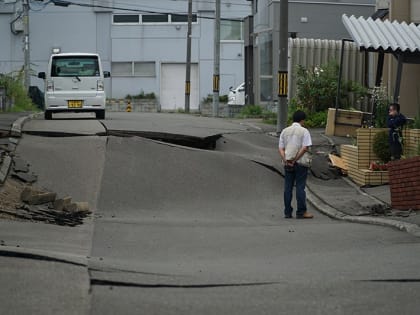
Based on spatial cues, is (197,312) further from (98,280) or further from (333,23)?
(333,23)

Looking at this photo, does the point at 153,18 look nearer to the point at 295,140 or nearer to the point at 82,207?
the point at 295,140

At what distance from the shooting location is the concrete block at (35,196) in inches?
490

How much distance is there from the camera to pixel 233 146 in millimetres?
19297

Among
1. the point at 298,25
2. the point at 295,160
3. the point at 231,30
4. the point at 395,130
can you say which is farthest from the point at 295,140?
the point at 231,30

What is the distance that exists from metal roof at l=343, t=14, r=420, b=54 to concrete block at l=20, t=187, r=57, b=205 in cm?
689

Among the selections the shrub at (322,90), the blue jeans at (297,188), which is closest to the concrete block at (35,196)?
the blue jeans at (297,188)

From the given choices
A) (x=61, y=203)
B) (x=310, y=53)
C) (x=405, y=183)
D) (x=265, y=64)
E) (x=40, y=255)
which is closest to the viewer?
(x=40, y=255)

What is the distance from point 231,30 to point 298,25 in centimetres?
2238

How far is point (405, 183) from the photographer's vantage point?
42.0ft

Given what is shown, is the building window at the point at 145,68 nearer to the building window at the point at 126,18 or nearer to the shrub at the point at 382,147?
the building window at the point at 126,18

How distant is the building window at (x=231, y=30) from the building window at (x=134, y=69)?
16.8ft

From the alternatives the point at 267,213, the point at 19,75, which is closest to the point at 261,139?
the point at 267,213

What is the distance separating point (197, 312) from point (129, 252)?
294 centimetres

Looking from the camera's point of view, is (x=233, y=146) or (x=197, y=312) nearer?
(x=197, y=312)
